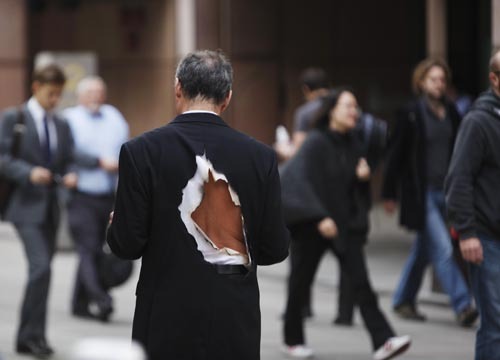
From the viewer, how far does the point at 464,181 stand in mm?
6820

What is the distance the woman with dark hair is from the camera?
9.16 meters

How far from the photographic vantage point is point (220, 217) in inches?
199

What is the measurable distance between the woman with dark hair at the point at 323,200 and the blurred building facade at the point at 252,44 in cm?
1205

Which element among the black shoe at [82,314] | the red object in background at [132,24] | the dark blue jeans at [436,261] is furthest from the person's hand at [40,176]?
the red object in background at [132,24]

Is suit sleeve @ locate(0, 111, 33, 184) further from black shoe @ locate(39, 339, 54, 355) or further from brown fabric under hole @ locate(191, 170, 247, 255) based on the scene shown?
brown fabric under hole @ locate(191, 170, 247, 255)

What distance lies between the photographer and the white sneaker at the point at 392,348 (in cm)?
859

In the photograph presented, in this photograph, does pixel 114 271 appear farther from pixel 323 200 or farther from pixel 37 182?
pixel 323 200

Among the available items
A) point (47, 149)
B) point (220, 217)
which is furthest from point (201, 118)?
point (47, 149)

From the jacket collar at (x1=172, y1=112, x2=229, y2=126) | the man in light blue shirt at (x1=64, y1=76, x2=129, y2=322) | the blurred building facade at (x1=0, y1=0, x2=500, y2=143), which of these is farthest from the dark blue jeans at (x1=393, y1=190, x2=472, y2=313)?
the blurred building facade at (x1=0, y1=0, x2=500, y2=143)

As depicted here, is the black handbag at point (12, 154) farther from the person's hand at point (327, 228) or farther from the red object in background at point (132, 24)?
the red object in background at point (132, 24)

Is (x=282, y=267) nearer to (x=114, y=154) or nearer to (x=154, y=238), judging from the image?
(x=114, y=154)

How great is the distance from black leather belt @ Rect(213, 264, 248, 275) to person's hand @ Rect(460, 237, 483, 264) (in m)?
2.04

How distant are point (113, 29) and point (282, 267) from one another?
10941 mm

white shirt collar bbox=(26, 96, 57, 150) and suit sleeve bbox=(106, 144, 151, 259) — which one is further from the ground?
suit sleeve bbox=(106, 144, 151, 259)
